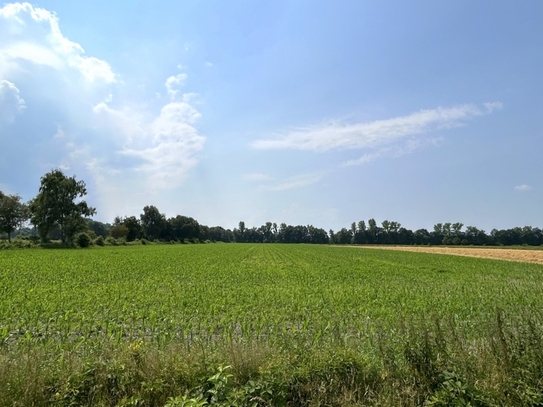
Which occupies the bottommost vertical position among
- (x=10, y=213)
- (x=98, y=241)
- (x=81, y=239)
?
(x=98, y=241)

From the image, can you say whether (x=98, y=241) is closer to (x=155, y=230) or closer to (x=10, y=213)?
(x=10, y=213)

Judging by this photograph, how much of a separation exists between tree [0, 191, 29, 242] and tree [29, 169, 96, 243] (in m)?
9.98

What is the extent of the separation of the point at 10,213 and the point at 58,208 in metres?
16.9

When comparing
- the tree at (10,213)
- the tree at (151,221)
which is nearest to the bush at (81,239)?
the tree at (10,213)

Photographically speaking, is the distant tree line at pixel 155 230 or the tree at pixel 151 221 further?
the tree at pixel 151 221

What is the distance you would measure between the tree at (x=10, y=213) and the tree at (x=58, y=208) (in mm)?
9978

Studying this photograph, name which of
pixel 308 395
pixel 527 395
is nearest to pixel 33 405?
pixel 308 395

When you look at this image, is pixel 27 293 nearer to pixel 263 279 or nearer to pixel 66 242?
pixel 263 279

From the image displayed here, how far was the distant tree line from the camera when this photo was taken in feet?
207

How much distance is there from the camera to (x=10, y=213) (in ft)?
229

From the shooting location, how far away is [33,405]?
3.89 meters

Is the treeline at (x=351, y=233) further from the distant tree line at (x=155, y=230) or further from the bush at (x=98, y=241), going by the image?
the bush at (x=98, y=241)

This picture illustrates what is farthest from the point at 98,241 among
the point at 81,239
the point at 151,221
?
the point at 151,221

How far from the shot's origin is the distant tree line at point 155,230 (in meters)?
63.1
